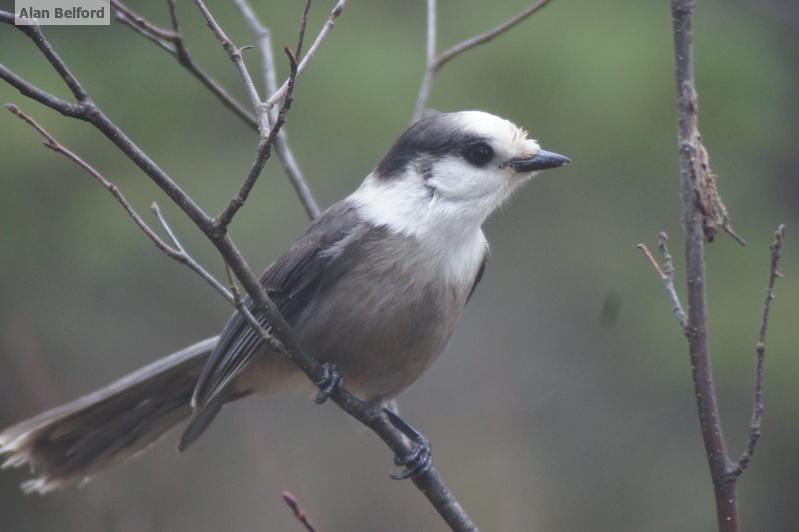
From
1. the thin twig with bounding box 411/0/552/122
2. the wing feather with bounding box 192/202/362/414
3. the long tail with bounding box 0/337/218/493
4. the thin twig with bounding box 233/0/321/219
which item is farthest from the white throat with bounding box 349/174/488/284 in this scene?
the long tail with bounding box 0/337/218/493

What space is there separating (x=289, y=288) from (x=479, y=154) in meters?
0.80

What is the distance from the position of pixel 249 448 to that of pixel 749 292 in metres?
2.82

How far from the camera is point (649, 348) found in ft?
18.7

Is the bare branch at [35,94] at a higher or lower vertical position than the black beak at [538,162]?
higher

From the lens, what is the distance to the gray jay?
11.1 ft

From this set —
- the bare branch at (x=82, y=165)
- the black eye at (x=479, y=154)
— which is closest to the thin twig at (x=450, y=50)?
the black eye at (x=479, y=154)

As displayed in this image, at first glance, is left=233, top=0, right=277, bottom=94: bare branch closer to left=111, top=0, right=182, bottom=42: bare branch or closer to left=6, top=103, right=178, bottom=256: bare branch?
left=111, top=0, right=182, bottom=42: bare branch

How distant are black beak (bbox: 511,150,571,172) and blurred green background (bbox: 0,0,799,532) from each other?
1.92m

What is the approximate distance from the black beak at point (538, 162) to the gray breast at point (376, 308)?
436 millimetres

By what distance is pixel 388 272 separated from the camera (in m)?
3.38

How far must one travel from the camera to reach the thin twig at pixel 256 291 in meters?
2.10

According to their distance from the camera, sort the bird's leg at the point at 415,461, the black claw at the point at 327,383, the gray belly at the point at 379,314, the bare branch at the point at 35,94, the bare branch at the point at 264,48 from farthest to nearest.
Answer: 1. the bare branch at the point at 264,48
2. the gray belly at the point at 379,314
3. the bird's leg at the point at 415,461
4. the black claw at the point at 327,383
5. the bare branch at the point at 35,94

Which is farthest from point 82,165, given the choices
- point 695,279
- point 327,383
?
point 695,279

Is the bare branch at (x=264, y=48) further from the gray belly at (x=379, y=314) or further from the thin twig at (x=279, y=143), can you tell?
the gray belly at (x=379, y=314)
